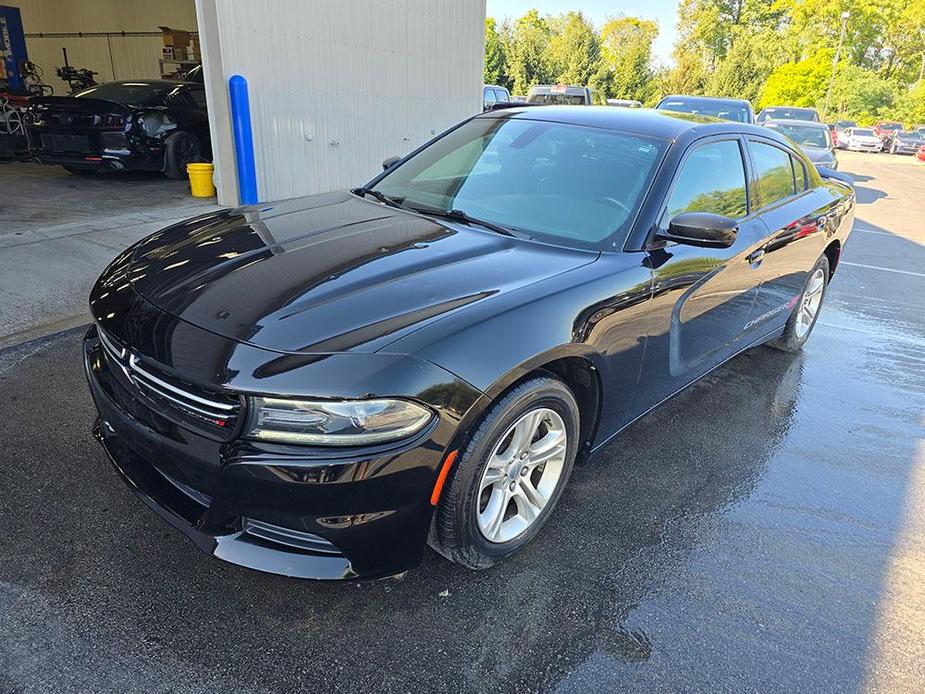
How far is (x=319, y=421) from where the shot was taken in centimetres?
182

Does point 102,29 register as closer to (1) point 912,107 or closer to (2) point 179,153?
(2) point 179,153

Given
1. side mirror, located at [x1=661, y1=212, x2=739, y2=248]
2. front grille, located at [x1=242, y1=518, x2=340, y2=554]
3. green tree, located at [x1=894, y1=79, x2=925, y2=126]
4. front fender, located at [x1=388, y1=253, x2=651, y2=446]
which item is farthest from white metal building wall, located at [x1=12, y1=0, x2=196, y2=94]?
green tree, located at [x1=894, y1=79, x2=925, y2=126]

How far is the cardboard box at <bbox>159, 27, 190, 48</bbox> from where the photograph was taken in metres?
16.6

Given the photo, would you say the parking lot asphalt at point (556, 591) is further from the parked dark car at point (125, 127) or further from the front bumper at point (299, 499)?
the parked dark car at point (125, 127)

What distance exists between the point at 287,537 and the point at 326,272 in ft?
3.03

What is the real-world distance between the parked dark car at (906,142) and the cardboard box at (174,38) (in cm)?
3339

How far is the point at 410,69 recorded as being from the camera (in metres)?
10.1

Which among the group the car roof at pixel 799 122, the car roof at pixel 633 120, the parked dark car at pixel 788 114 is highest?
the car roof at pixel 633 120

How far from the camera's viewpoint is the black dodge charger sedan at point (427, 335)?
184 centimetres

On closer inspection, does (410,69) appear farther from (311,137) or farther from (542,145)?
(542,145)

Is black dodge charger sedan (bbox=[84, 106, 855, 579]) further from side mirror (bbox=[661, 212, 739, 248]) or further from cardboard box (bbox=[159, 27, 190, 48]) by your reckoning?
cardboard box (bbox=[159, 27, 190, 48])

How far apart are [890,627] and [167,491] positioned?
2.58m

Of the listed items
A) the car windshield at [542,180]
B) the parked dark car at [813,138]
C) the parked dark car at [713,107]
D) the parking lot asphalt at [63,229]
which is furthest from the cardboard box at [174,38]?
the car windshield at [542,180]

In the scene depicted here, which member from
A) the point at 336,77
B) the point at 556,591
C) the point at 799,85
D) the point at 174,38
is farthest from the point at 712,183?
the point at 799,85
